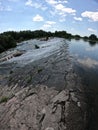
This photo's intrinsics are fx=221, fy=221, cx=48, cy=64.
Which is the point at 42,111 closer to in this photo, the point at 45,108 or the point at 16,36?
the point at 45,108

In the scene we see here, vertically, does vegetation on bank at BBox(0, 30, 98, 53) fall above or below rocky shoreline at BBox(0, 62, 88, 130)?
below

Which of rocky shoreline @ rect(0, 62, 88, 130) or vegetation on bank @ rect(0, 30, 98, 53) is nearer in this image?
rocky shoreline @ rect(0, 62, 88, 130)


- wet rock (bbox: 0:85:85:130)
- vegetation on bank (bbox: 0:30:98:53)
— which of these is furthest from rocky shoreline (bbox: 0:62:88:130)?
vegetation on bank (bbox: 0:30:98:53)

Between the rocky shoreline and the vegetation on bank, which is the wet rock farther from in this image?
the vegetation on bank

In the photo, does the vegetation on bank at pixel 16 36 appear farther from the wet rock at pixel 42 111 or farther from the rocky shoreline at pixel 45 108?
the wet rock at pixel 42 111

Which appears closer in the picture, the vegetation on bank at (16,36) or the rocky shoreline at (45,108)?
the rocky shoreline at (45,108)

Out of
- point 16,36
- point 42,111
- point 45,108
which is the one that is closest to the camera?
point 42,111

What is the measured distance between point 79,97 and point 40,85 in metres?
3.68

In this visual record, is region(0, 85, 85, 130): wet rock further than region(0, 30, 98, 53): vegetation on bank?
No

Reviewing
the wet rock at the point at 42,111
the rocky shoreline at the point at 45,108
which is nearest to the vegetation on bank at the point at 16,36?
the rocky shoreline at the point at 45,108

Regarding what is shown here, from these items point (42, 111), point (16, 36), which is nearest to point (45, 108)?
point (42, 111)

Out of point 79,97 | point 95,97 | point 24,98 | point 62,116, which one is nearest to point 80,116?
point 62,116

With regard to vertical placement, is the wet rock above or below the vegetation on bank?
above

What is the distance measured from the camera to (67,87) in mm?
16000
